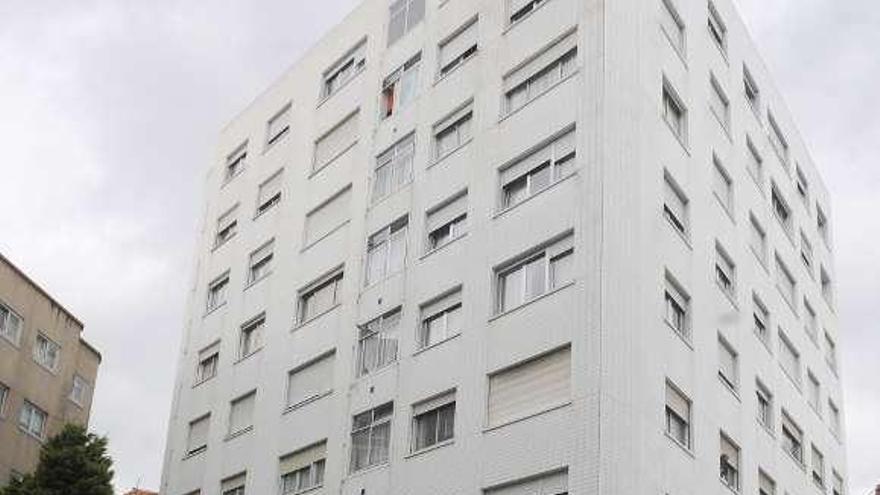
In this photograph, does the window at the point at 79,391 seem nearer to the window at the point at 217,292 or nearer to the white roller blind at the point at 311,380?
the window at the point at 217,292

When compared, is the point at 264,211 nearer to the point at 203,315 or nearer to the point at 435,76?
the point at 203,315

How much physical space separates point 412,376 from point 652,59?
28.5 feet

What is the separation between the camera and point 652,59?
26.8 metres

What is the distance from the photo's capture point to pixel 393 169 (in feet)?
101

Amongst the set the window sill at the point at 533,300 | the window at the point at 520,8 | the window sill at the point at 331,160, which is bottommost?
the window sill at the point at 533,300

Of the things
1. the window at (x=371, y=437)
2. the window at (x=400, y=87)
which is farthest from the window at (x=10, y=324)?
the window at (x=371, y=437)

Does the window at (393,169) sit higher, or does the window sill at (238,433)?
the window at (393,169)

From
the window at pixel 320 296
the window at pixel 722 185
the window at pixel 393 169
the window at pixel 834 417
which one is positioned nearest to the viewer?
the window at pixel 722 185

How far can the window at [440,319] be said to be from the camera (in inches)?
1038

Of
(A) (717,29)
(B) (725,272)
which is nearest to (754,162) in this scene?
(A) (717,29)

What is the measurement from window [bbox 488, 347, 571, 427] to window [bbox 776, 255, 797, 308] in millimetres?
11815

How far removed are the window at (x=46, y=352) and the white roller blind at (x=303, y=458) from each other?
18.4 meters

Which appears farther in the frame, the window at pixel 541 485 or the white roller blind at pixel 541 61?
the white roller blind at pixel 541 61

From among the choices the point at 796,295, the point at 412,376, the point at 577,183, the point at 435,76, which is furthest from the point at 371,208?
the point at 796,295
